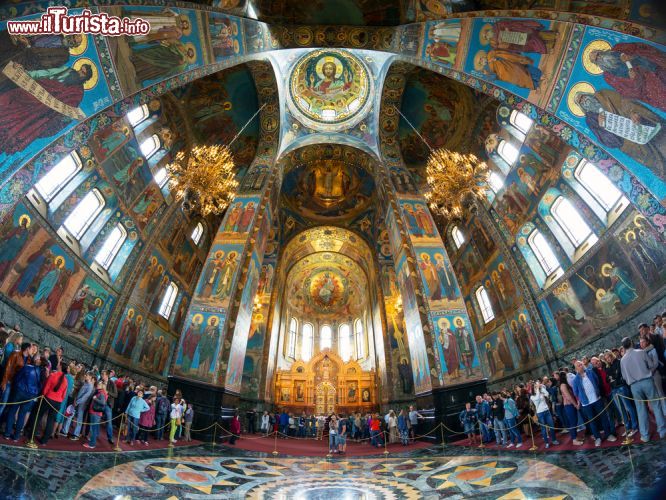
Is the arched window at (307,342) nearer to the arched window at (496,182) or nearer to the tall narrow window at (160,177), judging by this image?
the tall narrow window at (160,177)

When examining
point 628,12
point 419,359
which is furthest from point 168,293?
point 628,12

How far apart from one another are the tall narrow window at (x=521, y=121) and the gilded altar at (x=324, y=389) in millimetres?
16045

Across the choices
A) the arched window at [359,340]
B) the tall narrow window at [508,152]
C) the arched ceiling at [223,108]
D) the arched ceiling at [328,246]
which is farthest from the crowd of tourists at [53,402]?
the arched window at [359,340]

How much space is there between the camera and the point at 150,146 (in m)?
13.5

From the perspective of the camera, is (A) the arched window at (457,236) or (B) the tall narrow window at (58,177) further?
(A) the arched window at (457,236)

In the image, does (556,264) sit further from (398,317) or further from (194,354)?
(194,354)

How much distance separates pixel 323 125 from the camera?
672 inches

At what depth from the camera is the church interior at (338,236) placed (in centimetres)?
610

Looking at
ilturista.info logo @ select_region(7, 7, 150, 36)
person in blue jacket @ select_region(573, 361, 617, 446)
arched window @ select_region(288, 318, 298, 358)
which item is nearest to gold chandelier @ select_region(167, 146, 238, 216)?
ilturista.info logo @ select_region(7, 7, 150, 36)

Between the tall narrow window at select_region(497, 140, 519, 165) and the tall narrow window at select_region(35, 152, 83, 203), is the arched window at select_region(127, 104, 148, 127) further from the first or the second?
the tall narrow window at select_region(497, 140, 519, 165)

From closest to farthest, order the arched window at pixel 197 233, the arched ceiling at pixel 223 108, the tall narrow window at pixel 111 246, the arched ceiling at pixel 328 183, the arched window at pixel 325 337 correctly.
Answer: the tall narrow window at pixel 111 246
the arched ceiling at pixel 223 108
the arched window at pixel 197 233
the arched ceiling at pixel 328 183
the arched window at pixel 325 337

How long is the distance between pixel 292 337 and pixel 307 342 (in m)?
1.37

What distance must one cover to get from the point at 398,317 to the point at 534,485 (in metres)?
15.3

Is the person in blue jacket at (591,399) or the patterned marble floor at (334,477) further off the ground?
the person in blue jacket at (591,399)
